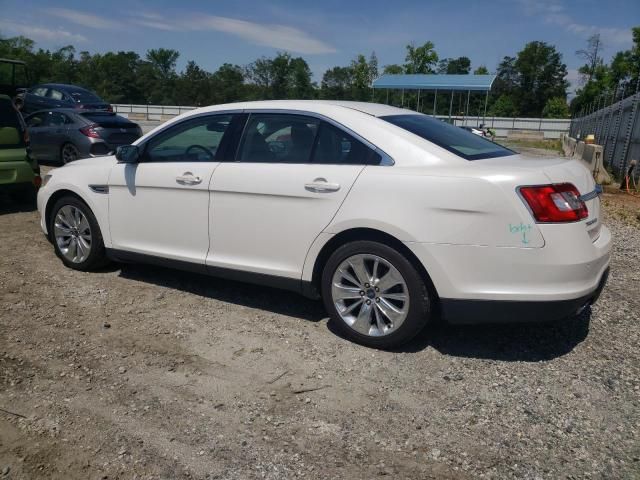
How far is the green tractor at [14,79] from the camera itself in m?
16.2

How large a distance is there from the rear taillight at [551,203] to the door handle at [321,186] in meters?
1.20

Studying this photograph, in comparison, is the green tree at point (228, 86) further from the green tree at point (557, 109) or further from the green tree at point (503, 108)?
the green tree at point (557, 109)

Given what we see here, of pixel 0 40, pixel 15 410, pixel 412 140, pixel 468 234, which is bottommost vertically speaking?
pixel 15 410

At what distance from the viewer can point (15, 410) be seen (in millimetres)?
2949

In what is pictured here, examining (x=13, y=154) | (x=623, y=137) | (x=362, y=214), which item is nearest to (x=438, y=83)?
(x=623, y=137)

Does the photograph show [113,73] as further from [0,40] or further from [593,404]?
[593,404]

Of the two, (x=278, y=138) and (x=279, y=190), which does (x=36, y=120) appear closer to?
(x=278, y=138)

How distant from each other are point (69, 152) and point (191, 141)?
812cm

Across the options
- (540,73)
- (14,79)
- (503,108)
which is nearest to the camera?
(14,79)

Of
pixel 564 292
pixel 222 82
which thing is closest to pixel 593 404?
pixel 564 292

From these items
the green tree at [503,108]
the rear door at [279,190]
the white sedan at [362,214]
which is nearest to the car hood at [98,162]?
the white sedan at [362,214]

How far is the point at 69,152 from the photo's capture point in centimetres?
1138

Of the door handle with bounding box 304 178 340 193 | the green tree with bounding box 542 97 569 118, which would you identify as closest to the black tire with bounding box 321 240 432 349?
the door handle with bounding box 304 178 340 193

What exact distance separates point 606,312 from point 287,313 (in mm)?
2663
